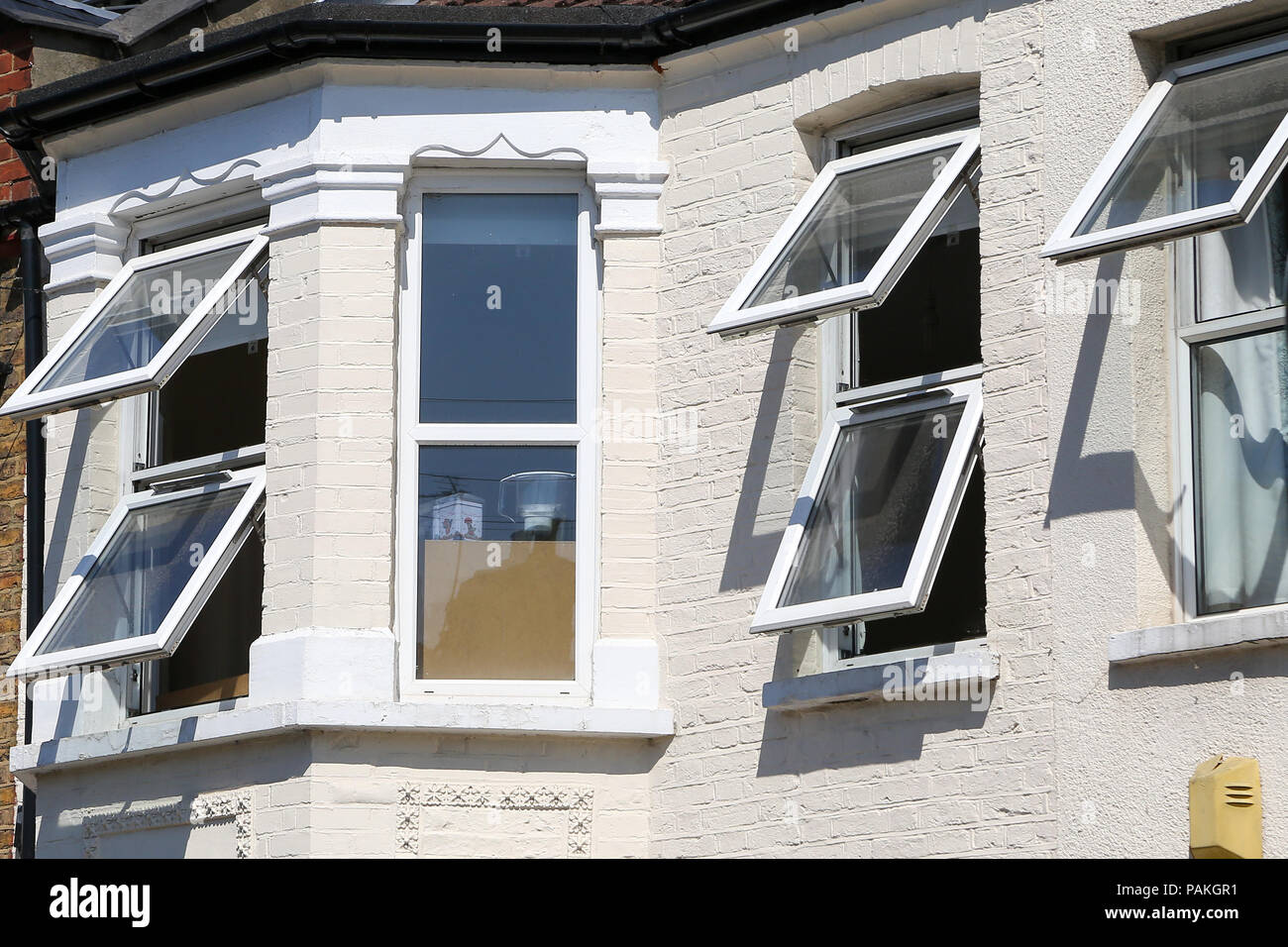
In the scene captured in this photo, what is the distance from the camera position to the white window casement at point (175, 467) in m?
8.66

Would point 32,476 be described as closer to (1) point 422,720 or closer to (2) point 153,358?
(2) point 153,358

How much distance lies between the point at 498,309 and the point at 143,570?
174cm

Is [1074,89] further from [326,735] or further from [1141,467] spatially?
[326,735]

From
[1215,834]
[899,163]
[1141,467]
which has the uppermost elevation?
[899,163]

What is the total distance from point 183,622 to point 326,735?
2.23 ft

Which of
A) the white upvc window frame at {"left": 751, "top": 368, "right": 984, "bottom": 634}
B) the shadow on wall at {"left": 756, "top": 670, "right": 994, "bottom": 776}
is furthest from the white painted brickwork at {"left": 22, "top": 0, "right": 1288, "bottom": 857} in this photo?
the white upvc window frame at {"left": 751, "top": 368, "right": 984, "bottom": 634}

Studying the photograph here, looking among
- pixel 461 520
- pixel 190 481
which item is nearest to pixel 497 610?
pixel 461 520

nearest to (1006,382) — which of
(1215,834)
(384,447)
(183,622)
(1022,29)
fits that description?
(1022,29)

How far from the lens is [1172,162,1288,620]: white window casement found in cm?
727

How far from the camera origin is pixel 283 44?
8.98 metres

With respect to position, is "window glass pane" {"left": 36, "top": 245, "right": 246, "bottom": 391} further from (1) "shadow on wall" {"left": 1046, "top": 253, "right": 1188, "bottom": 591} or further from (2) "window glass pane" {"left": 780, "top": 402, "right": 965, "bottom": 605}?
(1) "shadow on wall" {"left": 1046, "top": 253, "right": 1188, "bottom": 591}

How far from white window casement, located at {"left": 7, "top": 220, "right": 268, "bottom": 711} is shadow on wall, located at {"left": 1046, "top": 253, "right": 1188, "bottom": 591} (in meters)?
3.17

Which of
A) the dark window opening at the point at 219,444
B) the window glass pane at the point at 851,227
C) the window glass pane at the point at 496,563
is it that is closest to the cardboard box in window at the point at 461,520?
the window glass pane at the point at 496,563

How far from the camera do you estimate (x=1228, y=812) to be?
6.77 m
